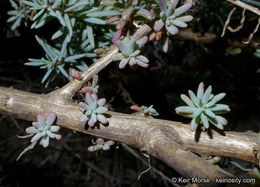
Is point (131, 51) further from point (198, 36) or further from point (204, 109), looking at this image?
point (198, 36)

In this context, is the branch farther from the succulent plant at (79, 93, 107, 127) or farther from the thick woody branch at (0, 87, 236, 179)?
the succulent plant at (79, 93, 107, 127)

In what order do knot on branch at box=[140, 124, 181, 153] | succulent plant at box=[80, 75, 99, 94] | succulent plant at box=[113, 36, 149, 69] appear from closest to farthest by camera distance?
knot on branch at box=[140, 124, 181, 153] → succulent plant at box=[113, 36, 149, 69] → succulent plant at box=[80, 75, 99, 94]

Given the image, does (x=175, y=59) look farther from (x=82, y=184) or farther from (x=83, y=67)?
(x=82, y=184)

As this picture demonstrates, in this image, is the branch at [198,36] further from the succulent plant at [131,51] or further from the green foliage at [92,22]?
the succulent plant at [131,51]

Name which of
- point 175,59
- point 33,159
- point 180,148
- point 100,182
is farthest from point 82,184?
point 180,148

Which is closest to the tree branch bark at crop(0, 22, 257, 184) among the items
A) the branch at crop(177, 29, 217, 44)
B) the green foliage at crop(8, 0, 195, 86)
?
the green foliage at crop(8, 0, 195, 86)

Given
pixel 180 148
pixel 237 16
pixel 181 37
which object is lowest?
pixel 180 148

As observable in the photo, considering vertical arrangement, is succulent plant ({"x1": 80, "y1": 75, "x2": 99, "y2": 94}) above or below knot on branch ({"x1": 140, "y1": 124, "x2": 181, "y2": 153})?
above
